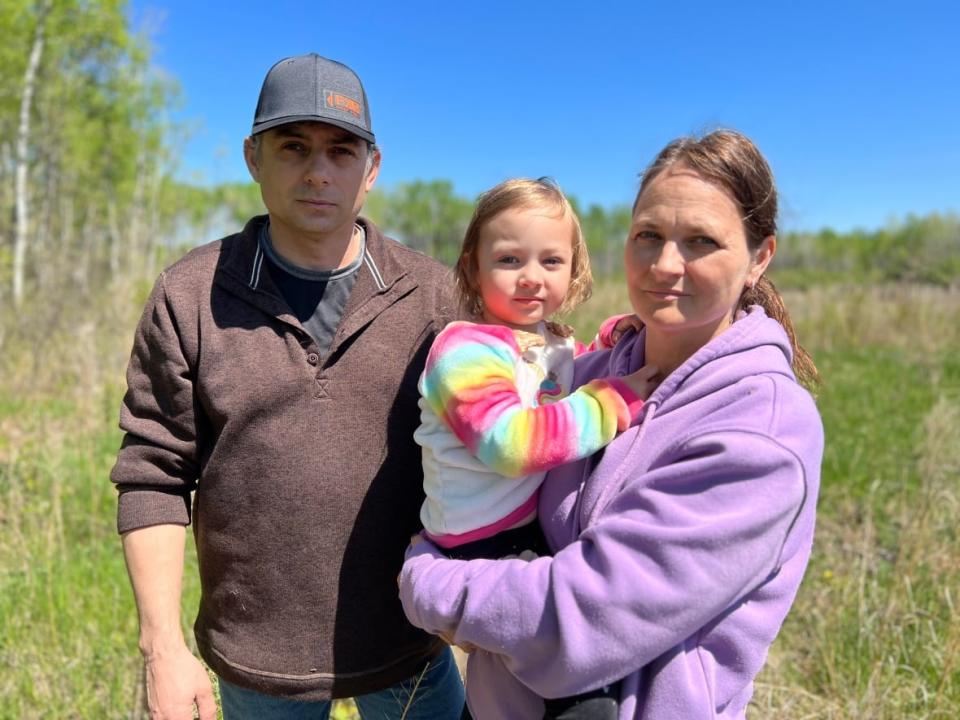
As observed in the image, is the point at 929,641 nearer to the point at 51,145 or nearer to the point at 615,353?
the point at 615,353

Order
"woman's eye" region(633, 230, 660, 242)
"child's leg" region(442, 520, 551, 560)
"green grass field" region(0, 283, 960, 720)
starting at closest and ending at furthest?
"woman's eye" region(633, 230, 660, 242) < "child's leg" region(442, 520, 551, 560) < "green grass field" region(0, 283, 960, 720)

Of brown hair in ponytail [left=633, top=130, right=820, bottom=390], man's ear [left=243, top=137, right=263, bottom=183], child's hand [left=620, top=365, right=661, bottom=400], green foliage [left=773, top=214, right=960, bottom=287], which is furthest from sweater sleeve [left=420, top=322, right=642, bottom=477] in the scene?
green foliage [left=773, top=214, right=960, bottom=287]

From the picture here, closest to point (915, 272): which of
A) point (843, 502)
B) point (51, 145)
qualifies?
point (843, 502)

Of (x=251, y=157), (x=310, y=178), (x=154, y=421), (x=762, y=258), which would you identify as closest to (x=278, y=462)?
(x=154, y=421)

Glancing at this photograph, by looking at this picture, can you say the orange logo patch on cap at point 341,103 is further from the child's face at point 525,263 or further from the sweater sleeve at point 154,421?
the sweater sleeve at point 154,421

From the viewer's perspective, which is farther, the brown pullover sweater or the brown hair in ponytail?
the brown pullover sweater

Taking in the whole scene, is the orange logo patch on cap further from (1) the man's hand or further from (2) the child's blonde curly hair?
(1) the man's hand

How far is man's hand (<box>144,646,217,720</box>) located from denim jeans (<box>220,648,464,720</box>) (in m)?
0.18

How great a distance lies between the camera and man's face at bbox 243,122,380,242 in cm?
185

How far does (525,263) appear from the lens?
1657 mm

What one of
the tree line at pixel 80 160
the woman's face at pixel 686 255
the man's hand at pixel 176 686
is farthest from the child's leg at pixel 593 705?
the tree line at pixel 80 160

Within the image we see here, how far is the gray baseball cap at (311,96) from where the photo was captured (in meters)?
1.81

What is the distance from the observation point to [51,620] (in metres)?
3.38

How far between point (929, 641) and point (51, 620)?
3.88 m
